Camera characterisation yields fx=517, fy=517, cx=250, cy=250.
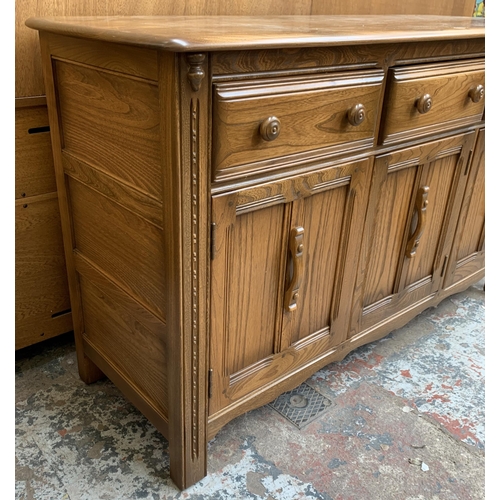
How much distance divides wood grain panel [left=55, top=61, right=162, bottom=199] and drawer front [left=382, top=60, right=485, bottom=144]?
22.8 inches

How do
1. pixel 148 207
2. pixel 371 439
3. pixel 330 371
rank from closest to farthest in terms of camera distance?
pixel 148 207, pixel 371 439, pixel 330 371

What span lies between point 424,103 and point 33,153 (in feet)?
3.23

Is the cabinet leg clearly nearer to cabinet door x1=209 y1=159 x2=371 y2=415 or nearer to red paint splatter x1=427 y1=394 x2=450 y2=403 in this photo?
cabinet door x1=209 y1=159 x2=371 y2=415

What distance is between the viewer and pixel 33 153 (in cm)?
133

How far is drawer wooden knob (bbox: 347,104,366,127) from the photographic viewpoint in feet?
3.61

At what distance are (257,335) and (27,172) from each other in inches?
28.7

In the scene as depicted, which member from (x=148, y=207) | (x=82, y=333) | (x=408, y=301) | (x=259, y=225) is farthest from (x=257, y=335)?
(x=408, y=301)

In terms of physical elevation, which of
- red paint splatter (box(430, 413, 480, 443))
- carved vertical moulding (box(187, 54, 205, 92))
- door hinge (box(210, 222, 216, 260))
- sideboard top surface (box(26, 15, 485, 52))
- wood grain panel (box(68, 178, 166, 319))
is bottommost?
red paint splatter (box(430, 413, 480, 443))

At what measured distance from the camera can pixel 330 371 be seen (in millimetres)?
1571

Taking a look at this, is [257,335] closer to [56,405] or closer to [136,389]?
[136,389]

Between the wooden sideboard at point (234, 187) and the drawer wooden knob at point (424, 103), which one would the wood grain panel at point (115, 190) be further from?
the drawer wooden knob at point (424, 103)

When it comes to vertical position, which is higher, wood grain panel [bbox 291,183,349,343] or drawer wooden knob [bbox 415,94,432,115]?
drawer wooden knob [bbox 415,94,432,115]

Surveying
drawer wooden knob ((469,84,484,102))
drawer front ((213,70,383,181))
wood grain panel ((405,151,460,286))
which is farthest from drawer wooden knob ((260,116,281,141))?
drawer wooden knob ((469,84,484,102))

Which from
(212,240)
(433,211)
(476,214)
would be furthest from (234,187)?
(476,214)
